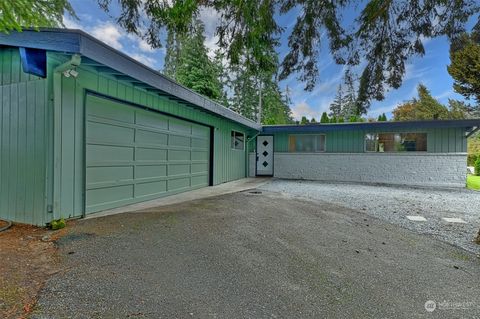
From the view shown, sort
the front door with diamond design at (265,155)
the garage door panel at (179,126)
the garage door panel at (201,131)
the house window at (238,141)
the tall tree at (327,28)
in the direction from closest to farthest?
the tall tree at (327,28), the garage door panel at (179,126), the garage door panel at (201,131), the house window at (238,141), the front door with diamond design at (265,155)

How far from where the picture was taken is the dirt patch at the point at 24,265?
1.85 meters

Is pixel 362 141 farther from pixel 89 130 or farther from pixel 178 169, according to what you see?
pixel 89 130

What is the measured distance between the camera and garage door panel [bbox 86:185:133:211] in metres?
4.39

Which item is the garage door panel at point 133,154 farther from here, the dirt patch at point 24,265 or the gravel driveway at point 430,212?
the gravel driveway at point 430,212

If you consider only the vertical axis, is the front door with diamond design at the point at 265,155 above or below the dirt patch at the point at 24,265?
above

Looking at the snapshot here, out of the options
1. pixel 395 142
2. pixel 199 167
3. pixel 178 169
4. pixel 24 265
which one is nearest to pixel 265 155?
pixel 199 167

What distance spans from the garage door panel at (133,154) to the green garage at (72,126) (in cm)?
2

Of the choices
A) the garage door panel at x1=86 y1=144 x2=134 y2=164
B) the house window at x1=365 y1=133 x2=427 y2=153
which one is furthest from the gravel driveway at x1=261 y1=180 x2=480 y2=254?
the garage door panel at x1=86 y1=144 x2=134 y2=164

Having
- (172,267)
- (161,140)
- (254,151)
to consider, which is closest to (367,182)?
(254,151)

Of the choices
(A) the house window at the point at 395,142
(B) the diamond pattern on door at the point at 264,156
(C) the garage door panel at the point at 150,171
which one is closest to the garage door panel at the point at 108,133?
(C) the garage door panel at the point at 150,171

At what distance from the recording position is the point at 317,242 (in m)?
3.35

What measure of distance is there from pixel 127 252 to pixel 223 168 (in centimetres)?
705

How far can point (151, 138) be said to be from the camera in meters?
5.84

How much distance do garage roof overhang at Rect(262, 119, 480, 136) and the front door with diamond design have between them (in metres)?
0.50
